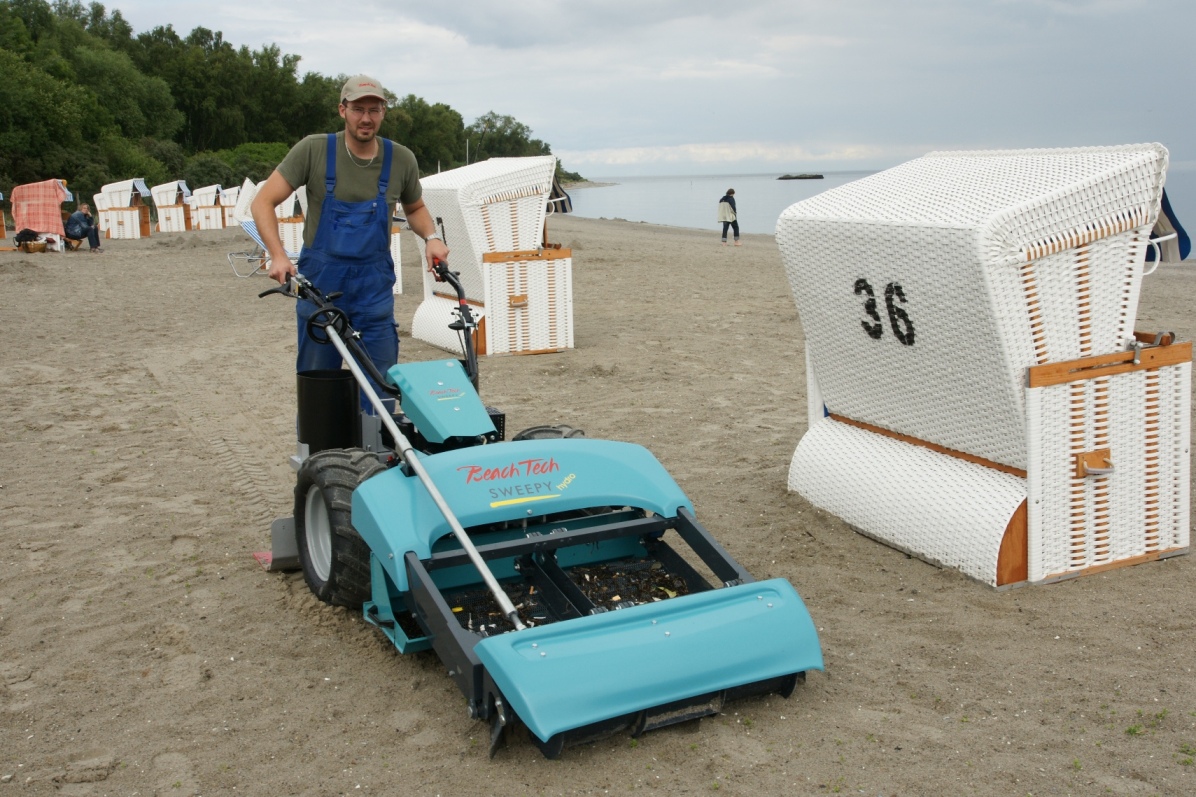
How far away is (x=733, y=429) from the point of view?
25.3ft

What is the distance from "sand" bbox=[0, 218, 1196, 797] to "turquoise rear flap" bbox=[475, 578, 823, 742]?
0.20m

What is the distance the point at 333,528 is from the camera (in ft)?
13.9

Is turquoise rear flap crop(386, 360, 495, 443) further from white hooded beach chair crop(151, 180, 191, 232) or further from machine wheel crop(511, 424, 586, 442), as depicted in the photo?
white hooded beach chair crop(151, 180, 191, 232)

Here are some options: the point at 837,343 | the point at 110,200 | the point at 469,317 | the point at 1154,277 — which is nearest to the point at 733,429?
the point at 837,343

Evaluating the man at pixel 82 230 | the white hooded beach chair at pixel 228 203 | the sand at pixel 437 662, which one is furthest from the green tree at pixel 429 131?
the sand at pixel 437 662

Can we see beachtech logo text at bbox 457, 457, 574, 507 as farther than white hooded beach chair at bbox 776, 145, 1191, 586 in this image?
No

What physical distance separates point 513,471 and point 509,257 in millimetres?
6837

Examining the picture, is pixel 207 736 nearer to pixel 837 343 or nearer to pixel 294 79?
pixel 837 343

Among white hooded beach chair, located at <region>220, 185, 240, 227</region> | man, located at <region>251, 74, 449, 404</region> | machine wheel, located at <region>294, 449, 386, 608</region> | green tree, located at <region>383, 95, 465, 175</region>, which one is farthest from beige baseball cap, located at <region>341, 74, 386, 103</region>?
green tree, located at <region>383, 95, 465, 175</region>

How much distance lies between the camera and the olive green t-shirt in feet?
16.0

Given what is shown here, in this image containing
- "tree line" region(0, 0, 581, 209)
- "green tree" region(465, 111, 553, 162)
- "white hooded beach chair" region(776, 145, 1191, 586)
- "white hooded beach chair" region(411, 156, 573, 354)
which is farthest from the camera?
"green tree" region(465, 111, 553, 162)

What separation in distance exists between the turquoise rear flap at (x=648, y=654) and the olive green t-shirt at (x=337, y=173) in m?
2.48

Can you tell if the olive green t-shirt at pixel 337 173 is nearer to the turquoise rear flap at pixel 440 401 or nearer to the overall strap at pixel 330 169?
the overall strap at pixel 330 169

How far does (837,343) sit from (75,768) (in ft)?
12.9
